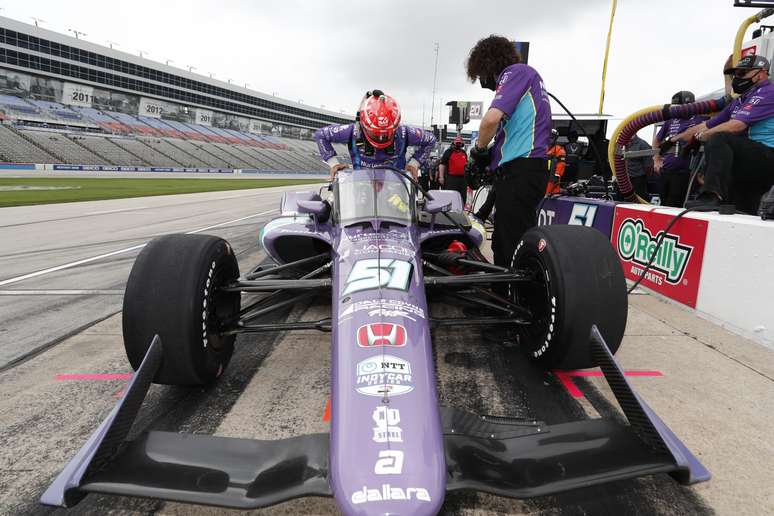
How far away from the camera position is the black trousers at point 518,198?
3.15 metres

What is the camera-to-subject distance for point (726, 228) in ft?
10.7

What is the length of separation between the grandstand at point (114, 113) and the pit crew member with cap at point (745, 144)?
142 ft

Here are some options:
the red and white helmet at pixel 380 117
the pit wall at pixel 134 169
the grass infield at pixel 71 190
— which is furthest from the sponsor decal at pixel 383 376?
the pit wall at pixel 134 169

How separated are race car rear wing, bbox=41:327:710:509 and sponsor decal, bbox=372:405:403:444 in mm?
193

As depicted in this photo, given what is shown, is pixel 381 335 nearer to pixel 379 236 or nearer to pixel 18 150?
pixel 379 236

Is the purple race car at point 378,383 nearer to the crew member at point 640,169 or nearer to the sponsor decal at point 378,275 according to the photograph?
the sponsor decal at point 378,275

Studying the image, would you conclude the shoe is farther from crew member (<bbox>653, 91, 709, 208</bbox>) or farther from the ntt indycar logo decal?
crew member (<bbox>653, 91, 709, 208</bbox>)

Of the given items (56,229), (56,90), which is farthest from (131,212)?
(56,90)

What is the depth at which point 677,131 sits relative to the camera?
5586 mm

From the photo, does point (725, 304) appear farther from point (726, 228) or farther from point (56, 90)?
point (56, 90)

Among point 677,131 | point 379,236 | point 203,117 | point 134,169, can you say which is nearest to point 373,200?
point 379,236

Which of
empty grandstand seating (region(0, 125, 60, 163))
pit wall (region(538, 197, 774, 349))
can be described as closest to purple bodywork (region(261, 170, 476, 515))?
pit wall (region(538, 197, 774, 349))

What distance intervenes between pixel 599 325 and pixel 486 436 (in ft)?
3.08

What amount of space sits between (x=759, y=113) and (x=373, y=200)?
3596mm
